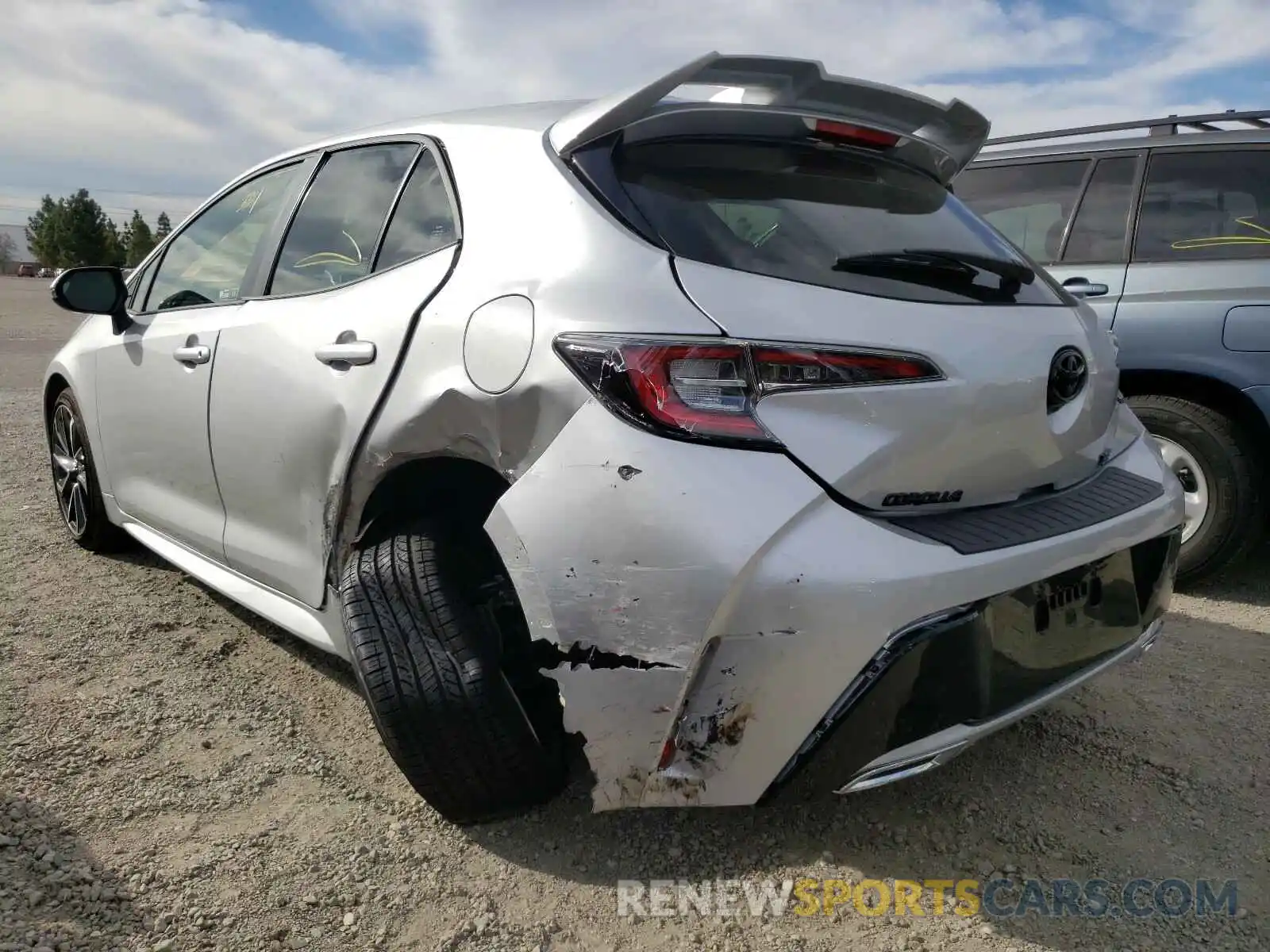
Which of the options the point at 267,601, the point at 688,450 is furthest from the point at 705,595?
the point at 267,601

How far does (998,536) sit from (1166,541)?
25.4 inches

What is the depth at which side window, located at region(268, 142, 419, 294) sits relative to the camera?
7.65ft

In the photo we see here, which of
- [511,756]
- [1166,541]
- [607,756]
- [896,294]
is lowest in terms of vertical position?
[511,756]

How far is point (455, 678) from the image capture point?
1896 mm

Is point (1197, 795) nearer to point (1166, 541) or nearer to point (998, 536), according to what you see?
point (1166, 541)

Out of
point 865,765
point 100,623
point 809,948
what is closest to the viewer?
point 865,765

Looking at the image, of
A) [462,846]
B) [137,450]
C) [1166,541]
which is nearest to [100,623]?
[137,450]

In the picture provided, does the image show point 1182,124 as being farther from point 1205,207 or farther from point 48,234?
point 48,234

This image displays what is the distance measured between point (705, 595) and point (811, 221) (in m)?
0.82

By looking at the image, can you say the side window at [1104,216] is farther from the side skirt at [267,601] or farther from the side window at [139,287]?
the side window at [139,287]

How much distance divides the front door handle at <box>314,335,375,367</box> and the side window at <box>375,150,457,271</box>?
0.74 feet

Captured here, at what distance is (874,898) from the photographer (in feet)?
6.23

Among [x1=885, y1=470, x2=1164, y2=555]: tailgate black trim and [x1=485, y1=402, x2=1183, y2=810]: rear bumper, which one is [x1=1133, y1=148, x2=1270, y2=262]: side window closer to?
[x1=885, y1=470, x2=1164, y2=555]: tailgate black trim

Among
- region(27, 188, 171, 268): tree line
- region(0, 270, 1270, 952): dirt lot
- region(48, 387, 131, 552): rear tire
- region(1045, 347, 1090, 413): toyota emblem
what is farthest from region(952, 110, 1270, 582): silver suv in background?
region(27, 188, 171, 268): tree line
